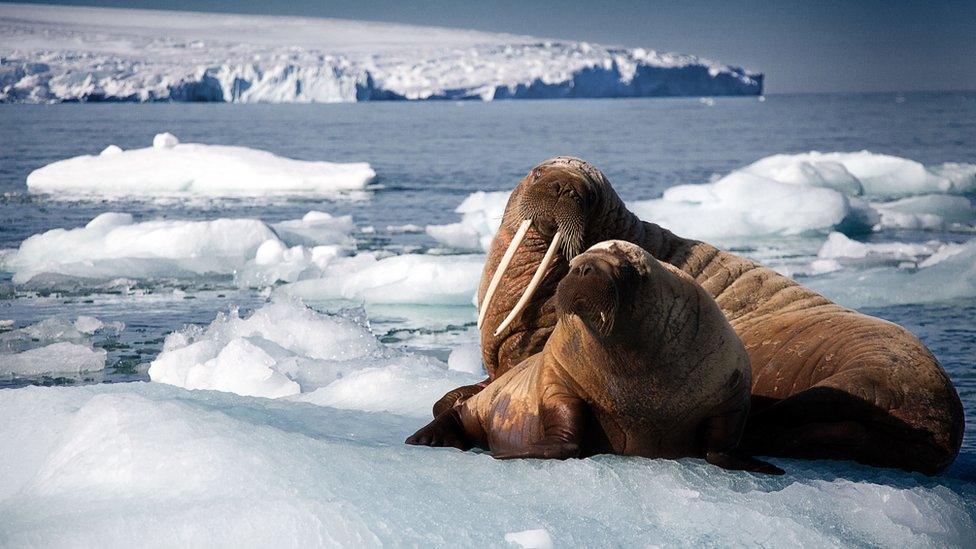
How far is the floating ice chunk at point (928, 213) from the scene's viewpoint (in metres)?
16.2

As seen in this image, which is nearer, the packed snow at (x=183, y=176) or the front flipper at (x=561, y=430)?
the front flipper at (x=561, y=430)

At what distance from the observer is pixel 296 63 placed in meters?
75.6

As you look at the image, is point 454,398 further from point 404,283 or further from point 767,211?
point 767,211

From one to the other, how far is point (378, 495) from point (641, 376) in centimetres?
89

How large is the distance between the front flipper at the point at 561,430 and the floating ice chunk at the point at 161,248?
8.97 m

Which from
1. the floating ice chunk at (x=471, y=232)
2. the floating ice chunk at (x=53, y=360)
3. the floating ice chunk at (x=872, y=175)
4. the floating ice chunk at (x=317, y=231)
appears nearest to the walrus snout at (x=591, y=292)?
the floating ice chunk at (x=53, y=360)

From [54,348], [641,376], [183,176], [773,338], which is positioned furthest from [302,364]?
[183,176]

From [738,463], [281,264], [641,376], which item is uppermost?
[641,376]

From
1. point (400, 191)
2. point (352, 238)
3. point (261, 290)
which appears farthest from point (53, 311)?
point (400, 191)

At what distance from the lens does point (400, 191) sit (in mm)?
23375

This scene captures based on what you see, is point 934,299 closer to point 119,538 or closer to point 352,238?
point 352,238

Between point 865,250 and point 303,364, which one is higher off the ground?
point 303,364

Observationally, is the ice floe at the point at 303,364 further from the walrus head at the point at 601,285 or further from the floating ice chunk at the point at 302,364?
the walrus head at the point at 601,285

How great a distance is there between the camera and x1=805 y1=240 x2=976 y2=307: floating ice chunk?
1000 cm
